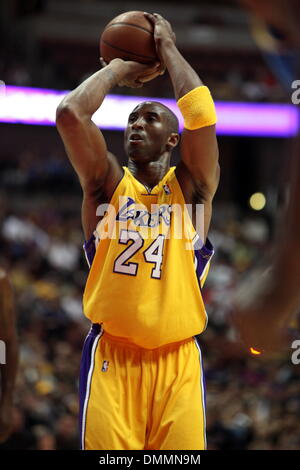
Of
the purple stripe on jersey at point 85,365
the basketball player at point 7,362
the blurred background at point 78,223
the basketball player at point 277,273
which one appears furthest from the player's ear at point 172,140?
the basketball player at point 277,273

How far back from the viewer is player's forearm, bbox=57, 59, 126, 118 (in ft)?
12.2

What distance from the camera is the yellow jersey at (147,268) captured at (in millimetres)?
3668

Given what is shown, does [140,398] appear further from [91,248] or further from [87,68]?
[87,68]

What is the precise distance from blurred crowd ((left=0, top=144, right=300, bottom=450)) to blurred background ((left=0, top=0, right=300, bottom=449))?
0.02 meters

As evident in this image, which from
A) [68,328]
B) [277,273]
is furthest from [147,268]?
[68,328]

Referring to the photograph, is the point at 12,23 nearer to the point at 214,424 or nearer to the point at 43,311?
the point at 43,311

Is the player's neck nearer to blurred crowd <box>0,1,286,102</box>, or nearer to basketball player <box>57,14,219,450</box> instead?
basketball player <box>57,14,219,450</box>

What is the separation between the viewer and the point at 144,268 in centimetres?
374

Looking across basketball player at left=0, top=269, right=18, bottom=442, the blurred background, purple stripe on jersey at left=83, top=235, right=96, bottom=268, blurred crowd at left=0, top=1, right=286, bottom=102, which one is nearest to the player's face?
purple stripe on jersey at left=83, top=235, right=96, bottom=268

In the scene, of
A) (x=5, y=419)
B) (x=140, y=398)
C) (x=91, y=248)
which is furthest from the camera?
(x=5, y=419)

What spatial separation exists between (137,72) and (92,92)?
34 cm

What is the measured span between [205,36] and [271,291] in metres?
21.5

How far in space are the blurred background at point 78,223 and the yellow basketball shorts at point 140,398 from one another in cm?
55

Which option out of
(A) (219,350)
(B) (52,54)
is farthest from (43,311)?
(B) (52,54)
